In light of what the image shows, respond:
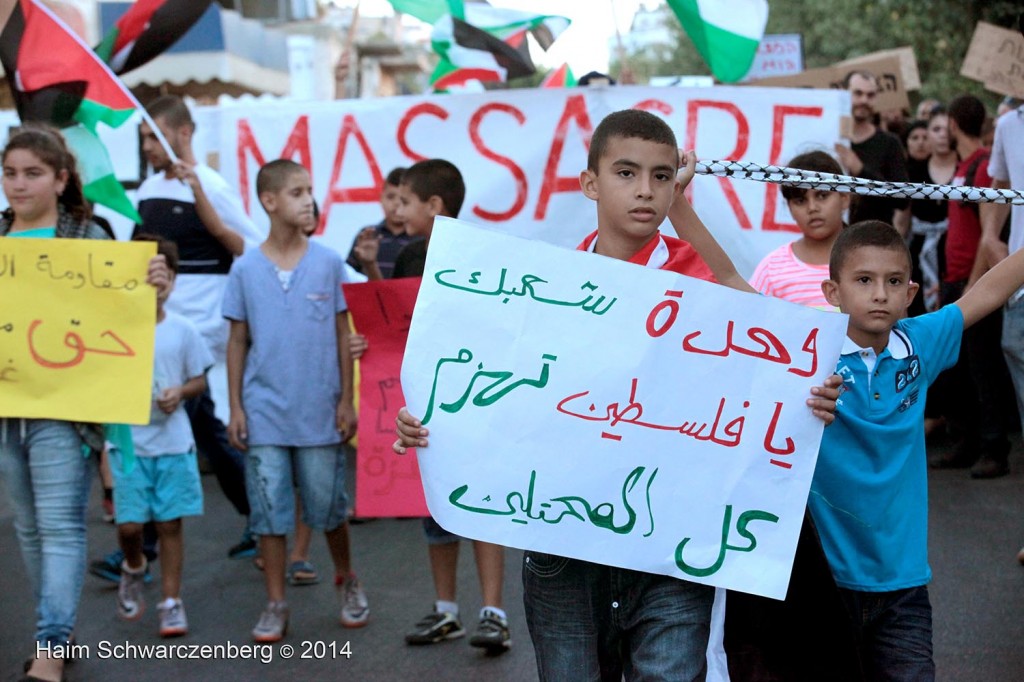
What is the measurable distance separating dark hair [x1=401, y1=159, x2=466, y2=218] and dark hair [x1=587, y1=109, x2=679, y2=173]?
86.1 inches

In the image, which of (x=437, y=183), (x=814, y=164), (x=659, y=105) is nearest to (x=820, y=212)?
(x=814, y=164)

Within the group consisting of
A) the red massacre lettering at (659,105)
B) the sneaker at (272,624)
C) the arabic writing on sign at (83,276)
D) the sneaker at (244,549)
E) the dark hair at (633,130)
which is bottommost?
the sneaker at (244,549)

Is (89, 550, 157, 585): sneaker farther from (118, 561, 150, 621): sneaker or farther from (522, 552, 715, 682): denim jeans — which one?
(522, 552, 715, 682): denim jeans

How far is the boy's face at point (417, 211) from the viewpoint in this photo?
527 cm

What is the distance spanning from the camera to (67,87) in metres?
5.62

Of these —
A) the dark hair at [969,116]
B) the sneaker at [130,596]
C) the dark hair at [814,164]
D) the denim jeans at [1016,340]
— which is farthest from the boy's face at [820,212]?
the dark hair at [969,116]

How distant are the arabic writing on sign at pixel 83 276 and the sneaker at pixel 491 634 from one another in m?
1.71

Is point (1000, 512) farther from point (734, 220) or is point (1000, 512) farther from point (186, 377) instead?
point (186, 377)

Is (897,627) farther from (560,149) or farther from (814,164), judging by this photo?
(560,149)

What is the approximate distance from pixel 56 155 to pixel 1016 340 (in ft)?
11.9

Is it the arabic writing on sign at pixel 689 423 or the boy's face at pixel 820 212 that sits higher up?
the boy's face at pixel 820 212

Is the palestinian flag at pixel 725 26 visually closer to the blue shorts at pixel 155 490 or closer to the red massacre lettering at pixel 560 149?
the red massacre lettering at pixel 560 149

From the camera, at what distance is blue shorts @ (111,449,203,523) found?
5.15 metres

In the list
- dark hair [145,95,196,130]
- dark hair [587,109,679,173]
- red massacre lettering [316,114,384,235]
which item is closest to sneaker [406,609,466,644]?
dark hair [587,109,679,173]
